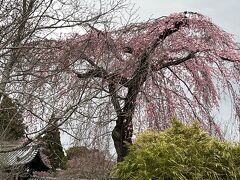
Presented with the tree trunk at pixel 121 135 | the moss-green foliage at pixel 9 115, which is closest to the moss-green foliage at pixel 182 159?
the moss-green foliage at pixel 9 115

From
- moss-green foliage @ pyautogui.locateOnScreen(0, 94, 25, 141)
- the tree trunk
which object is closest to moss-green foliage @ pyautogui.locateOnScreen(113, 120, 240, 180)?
moss-green foliage @ pyautogui.locateOnScreen(0, 94, 25, 141)

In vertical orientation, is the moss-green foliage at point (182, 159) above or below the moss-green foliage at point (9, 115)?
below

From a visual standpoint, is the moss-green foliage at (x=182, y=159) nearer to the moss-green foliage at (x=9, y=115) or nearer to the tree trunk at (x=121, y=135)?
the moss-green foliage at (x=9, y=115)

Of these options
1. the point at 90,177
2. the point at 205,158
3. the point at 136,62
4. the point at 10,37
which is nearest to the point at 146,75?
the point at 136,62

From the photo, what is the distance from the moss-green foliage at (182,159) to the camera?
4699 mm

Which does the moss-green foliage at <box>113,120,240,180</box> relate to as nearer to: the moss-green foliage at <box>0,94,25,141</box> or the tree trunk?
the moss-green foliage at <box>0,94,25,141</box>

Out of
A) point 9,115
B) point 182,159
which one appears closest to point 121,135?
→ point 9,115

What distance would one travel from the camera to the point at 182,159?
15.5ft

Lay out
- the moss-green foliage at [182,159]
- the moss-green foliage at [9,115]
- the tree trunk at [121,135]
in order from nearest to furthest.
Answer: the moss-green foliage at [9,115]
the moss-green foliage at [182,159]
the tree trunk at [121,135]

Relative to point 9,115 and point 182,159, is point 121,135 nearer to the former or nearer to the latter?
point 9,115

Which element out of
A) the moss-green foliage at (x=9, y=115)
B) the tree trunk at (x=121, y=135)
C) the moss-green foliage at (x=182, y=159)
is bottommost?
the moss-green foliage at (x=182, y=159)

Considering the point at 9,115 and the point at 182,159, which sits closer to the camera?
the point at 182,159

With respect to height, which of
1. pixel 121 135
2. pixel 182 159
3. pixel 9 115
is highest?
pixel 121 135

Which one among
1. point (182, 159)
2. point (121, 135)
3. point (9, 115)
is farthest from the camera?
point (121, 135)
